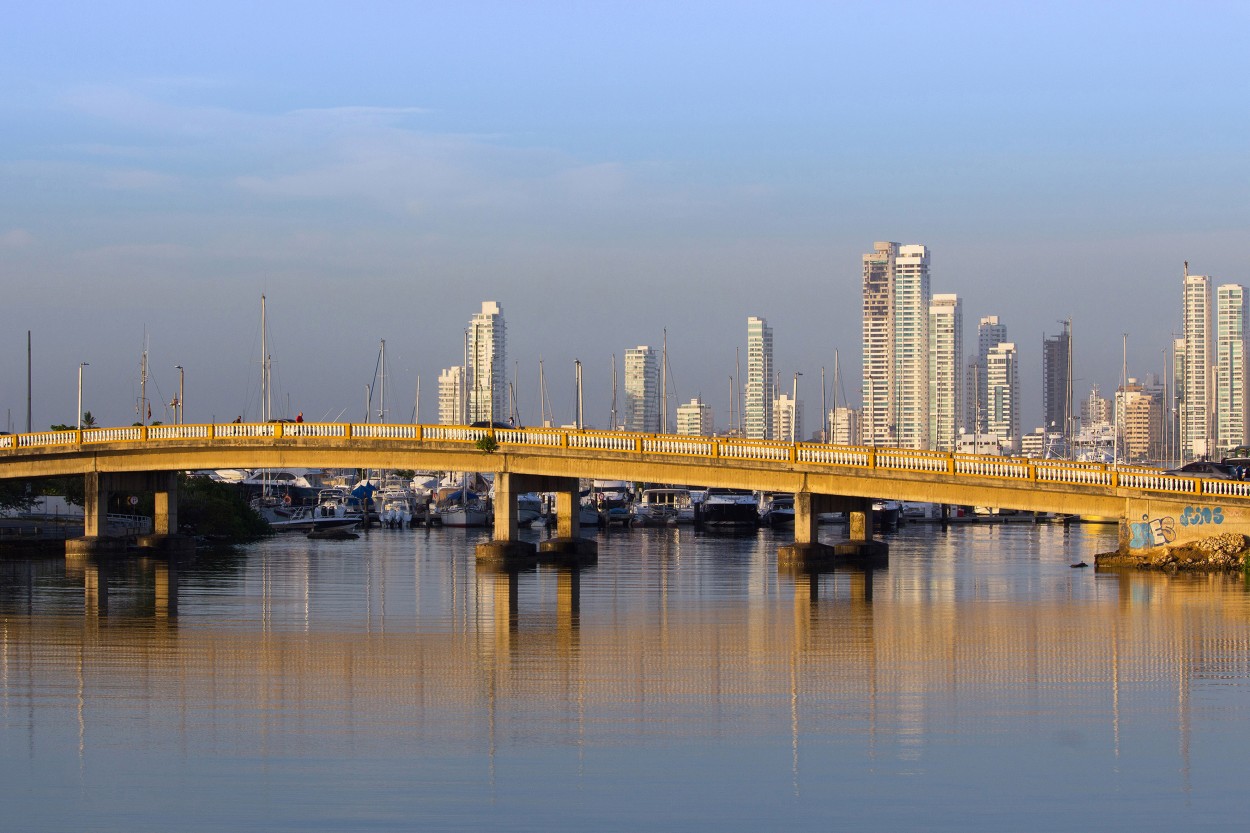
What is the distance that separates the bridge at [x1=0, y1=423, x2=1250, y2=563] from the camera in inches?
2189

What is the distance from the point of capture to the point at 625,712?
22547mm

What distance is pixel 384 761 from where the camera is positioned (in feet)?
61.8

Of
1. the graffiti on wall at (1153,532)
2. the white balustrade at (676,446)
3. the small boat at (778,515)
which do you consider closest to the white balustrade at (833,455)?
the white balustrade at (676,446)

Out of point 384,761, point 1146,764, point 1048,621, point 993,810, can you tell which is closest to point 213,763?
point 384,761

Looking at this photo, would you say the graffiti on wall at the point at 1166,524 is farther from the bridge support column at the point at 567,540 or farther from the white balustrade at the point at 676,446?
the bridge support column at the point at 567,540

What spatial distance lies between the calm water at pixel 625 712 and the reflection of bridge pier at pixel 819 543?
54.1ft

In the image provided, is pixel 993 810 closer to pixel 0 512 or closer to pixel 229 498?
pixel 0 512

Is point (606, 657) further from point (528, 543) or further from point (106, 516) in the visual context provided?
point (106, 516)

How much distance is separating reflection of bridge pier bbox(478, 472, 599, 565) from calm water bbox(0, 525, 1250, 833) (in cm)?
1942

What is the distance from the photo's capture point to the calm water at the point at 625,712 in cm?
1670

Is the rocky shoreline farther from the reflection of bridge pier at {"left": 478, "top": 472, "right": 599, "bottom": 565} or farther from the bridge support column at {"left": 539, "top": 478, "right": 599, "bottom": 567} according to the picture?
the bridge support column at {"left": 539, "top": 478, "right": 599, "bottom": 567}

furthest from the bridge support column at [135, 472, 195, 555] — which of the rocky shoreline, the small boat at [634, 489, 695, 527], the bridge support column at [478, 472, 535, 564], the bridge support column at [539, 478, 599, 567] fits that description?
the small boat at [634, 489, 695, 527]

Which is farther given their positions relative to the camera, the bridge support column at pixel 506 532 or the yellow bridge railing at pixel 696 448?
the bridge support column at pixel 506 532

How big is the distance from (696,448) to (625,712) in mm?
41788
